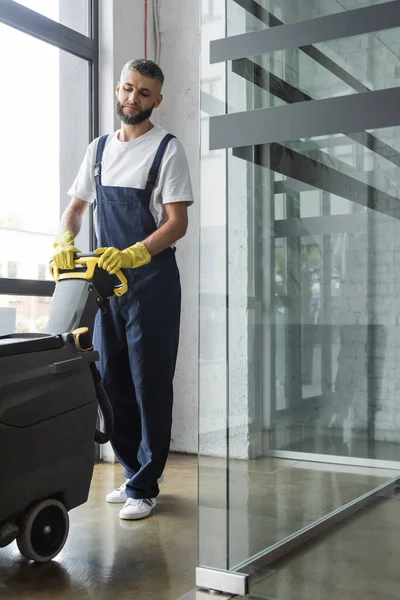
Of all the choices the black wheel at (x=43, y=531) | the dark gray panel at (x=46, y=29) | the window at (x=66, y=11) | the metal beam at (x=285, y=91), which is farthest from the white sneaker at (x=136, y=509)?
the window at (x=66, y=11)

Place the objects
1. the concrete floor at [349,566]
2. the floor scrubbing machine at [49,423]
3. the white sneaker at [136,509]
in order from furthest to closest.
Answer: the white sneaker at [136,509]
the floor scrubbing machine at [49,423]
the concrete floor at [349,566]

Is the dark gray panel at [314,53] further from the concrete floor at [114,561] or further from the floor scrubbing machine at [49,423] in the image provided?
the concrete floor at [114,561]

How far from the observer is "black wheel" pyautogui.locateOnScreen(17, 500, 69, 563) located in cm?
202

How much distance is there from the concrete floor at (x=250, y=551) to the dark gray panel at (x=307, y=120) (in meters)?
0.76

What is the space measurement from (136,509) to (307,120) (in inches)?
56.0

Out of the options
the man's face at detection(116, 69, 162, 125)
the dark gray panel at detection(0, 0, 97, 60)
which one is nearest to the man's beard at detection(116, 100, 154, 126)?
the man's face at detection(116, 69, 162, 125)

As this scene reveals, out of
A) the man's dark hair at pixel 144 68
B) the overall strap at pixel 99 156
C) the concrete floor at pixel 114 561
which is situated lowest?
the concrete floor at pixel 114 561

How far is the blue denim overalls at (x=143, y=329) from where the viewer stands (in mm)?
2605

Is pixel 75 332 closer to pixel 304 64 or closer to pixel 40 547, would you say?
pixel 40 547

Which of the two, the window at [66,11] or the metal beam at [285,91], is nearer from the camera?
the metal beam at [285,91]

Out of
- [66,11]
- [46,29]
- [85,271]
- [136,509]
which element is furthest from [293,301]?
[66,11]

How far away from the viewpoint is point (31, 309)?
3322mm

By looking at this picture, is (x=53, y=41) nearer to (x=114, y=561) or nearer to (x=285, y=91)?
(x=285, y=91)

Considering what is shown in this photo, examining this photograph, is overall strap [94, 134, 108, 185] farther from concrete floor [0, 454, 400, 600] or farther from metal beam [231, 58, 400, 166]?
concrete floor [0, 454, 400, 600]
